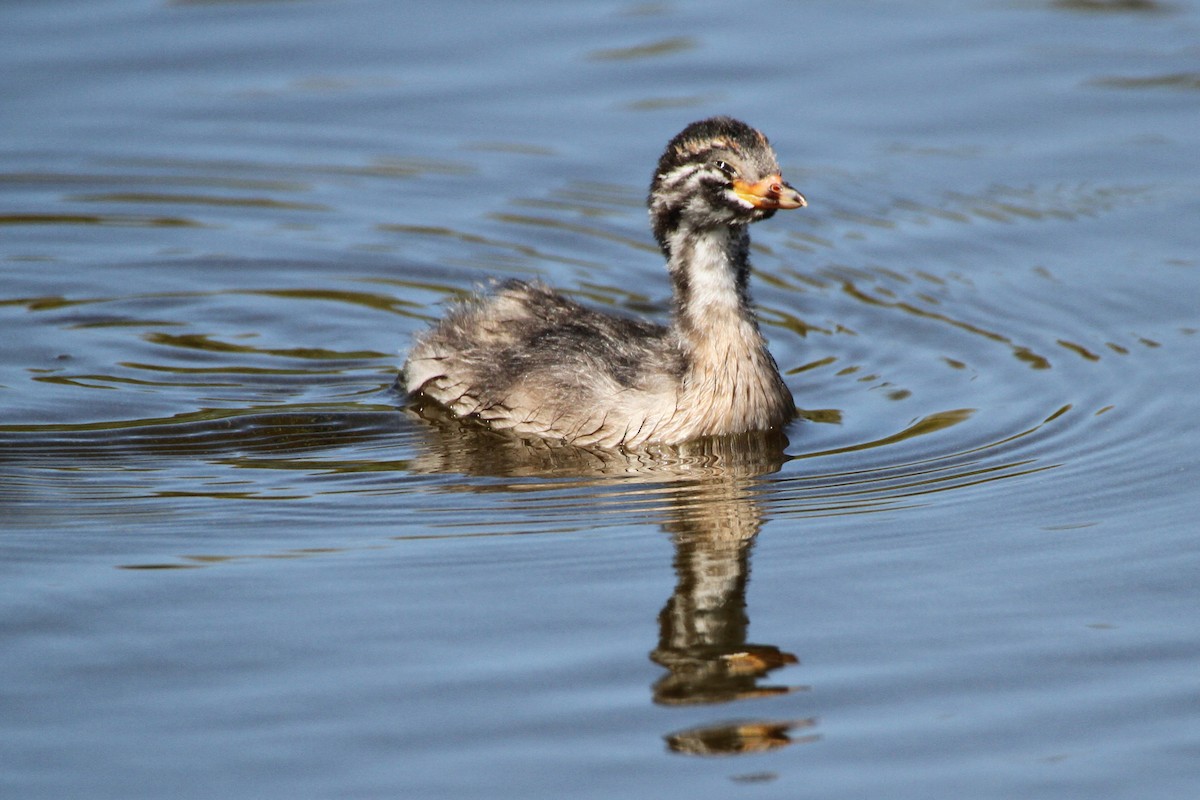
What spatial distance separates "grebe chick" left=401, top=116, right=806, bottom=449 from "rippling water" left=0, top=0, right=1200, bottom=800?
22 centimetres

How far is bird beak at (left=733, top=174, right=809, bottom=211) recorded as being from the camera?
10383 millimetres

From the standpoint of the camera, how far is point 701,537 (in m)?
9.25

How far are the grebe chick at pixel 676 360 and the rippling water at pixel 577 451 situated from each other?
221 millimetres

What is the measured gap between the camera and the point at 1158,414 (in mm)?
10961

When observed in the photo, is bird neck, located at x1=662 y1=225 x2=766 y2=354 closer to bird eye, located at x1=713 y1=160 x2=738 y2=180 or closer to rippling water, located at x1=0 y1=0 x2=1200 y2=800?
bird eye, located at x1=713 y1=160 x2=738 y2=180

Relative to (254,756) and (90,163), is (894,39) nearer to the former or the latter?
(90,163)

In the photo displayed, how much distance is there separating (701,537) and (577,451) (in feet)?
5.94

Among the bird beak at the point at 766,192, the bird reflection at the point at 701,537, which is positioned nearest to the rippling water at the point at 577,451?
the bird reflection at the point at 701,537

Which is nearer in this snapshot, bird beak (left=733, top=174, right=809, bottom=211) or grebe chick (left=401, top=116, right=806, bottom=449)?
bird beak (left=733, top=174, right=809, bottom=211)

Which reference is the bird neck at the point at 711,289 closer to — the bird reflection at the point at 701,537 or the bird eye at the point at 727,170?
the bird eye at the point at 727,170

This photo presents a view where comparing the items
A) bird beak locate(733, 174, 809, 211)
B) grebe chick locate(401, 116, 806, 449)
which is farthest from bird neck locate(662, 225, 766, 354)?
bird beak locate(733, 174, 809, 211)

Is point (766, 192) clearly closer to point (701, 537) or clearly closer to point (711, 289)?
point (711, 289)

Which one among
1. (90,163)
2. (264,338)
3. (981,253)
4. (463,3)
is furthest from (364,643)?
(463,3)

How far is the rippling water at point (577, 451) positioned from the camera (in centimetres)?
725
